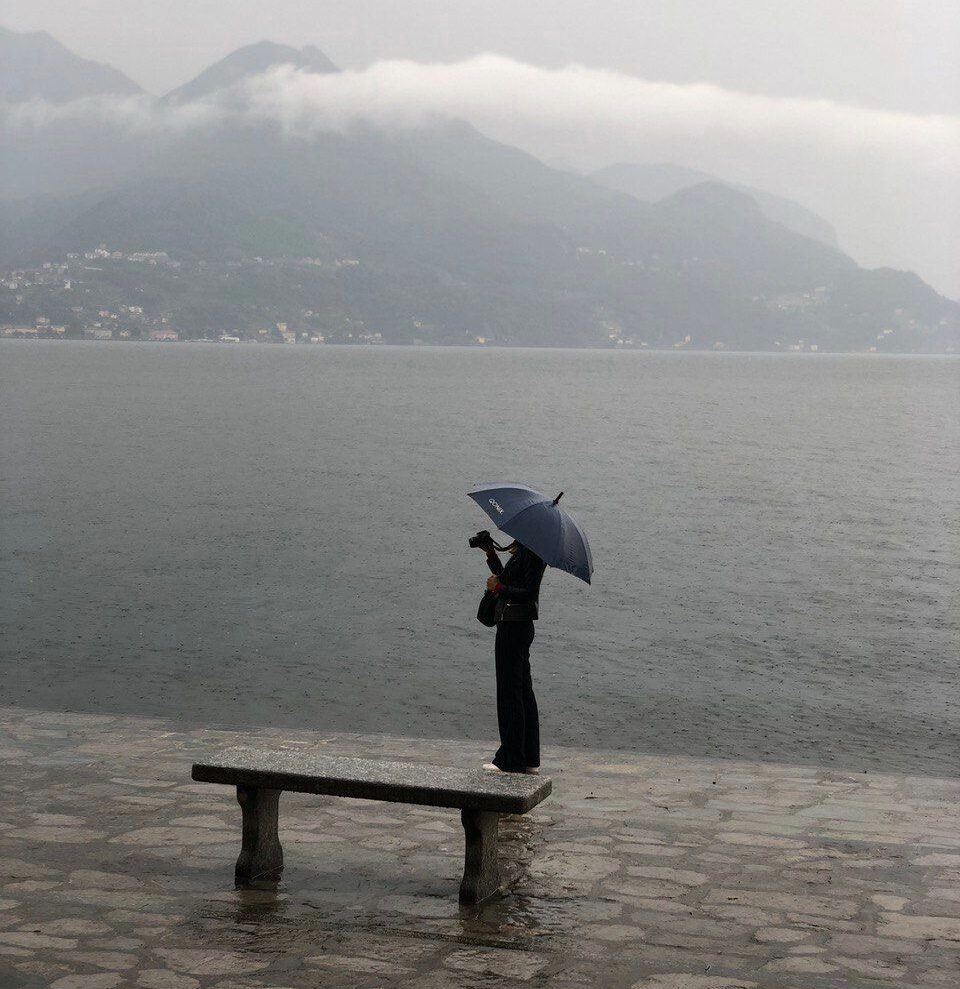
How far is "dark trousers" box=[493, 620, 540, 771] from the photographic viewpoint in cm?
915

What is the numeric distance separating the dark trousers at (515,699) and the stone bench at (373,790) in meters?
2.09

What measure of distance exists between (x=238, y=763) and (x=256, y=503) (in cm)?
3298

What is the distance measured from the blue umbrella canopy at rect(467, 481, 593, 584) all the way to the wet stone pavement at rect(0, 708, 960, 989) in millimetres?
1638

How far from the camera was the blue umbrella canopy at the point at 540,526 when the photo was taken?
890 centimetres

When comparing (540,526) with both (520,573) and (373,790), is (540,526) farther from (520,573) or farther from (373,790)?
(373,790)

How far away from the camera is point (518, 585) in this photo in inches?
360

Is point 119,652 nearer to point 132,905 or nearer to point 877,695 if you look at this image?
point 877,695

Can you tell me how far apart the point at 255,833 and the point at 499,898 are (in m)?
1.31

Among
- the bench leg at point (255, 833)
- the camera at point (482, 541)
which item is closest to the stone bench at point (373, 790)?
the bench leg at point (255, 833)

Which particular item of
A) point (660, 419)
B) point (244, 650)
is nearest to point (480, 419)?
point (660, 419)

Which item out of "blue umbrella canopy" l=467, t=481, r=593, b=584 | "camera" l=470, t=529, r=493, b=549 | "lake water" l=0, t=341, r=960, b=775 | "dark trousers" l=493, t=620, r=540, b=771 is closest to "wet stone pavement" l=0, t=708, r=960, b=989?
"dark trousers" l=493, t=620, r=540, b=771

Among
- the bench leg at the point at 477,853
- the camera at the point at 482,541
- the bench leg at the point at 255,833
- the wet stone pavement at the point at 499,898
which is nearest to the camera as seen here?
the wet stone pavement at the point at 499,898

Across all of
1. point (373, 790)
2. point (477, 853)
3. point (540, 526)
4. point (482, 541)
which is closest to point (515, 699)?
point (482, 541)

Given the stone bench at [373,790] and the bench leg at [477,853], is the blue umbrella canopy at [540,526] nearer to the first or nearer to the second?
the stone bench at [373,790]
